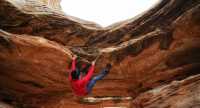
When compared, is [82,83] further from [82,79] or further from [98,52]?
[98,52]

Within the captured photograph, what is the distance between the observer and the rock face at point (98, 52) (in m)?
16.2

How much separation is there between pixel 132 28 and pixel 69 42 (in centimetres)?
382

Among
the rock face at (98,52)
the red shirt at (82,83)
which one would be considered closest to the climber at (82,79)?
the red shirt at (82,83)

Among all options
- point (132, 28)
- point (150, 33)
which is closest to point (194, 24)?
point (150, 33)

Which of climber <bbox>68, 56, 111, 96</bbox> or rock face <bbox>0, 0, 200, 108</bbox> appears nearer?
climber <bbox>68, 56, 111, 96</bbox>

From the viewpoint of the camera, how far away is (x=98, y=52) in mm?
18484

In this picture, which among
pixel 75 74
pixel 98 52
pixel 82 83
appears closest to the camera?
pixel 75 74

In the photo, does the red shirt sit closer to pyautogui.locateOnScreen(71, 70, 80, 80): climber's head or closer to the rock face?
pyautogui.locateOnScreen(71, 70, 80, 80): climber's head

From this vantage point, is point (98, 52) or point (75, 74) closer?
point (75, 74)

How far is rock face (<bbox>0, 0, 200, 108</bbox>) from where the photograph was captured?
16250 millimetres

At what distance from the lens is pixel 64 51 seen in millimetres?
17406

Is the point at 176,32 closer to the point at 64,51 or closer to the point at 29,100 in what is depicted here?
the point at 64,51

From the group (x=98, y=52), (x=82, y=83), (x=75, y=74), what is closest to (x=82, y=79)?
(x=82, y=83)

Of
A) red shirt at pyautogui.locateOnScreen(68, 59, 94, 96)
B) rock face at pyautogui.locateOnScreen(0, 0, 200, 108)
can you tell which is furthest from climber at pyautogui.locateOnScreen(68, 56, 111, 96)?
rock face at pyautogui.locateOnScreen(0, 0, 200, 108)
